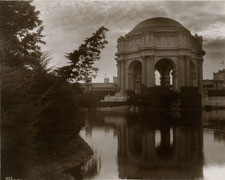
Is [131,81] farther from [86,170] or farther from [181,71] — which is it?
[86,170]

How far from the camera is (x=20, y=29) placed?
15797 mm

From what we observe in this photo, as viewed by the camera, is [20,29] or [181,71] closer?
[20,29]

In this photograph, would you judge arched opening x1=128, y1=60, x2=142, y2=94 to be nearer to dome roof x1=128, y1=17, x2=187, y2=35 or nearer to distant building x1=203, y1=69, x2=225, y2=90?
dome roof x1=128, y1=17, x2=187, y2=35

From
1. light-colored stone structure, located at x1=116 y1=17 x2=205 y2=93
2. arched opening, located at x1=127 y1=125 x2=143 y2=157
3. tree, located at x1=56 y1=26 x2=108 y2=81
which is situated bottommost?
arched opening, located at x1=127 y1=125 x2=143 y2=157

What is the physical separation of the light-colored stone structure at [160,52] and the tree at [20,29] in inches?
2160

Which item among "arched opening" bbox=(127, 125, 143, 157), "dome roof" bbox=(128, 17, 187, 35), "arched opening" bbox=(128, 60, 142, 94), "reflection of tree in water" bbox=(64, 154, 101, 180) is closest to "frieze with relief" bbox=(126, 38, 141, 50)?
"dome roof" bbox=(128, 17, 187, 35)

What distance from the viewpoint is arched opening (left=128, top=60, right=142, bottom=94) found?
3145 inches

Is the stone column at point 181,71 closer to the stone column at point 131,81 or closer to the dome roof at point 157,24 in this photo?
the dome roof at point 157,24

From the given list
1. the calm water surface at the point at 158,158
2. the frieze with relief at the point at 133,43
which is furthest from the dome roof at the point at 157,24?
the calm water surface at the point at 158,158

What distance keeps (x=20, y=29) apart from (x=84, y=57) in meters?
4.04

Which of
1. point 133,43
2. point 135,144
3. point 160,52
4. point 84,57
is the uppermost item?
point 133,43

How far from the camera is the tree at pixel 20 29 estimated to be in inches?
555

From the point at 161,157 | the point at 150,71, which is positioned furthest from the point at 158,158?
the point at 150,71

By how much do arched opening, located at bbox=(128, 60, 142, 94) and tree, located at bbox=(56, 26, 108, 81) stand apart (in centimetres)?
6275
